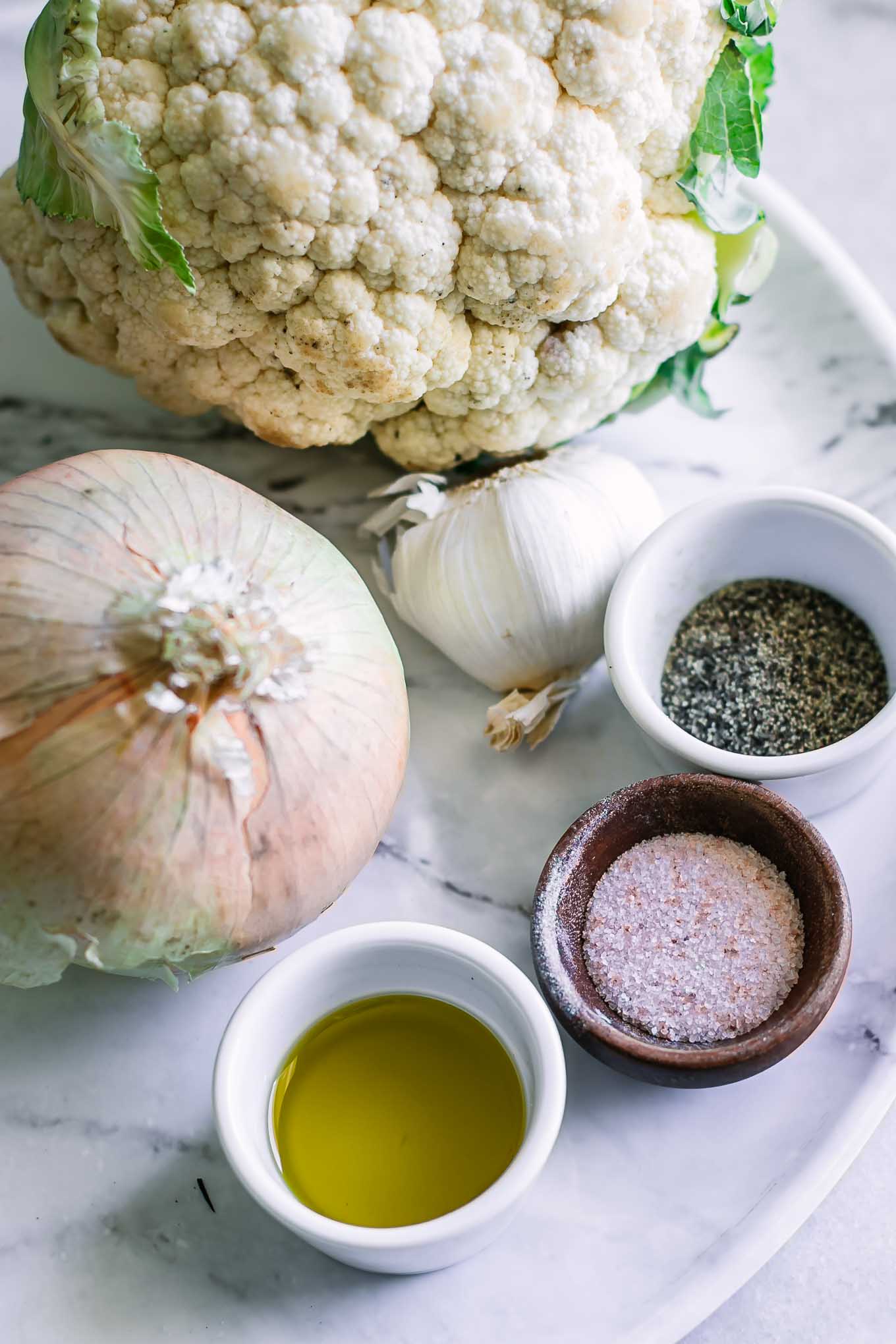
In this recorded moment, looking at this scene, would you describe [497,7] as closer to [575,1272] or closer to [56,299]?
[56,299]

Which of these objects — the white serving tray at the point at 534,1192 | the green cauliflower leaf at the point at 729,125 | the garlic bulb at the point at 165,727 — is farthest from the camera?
the green cauliflower leaf at the point at 729,125

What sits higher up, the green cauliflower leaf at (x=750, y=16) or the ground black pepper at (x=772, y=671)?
the green cauliflower leaf at (x=750, y=16)

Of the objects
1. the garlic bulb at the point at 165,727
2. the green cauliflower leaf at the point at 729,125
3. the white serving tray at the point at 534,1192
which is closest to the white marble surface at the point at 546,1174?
the white serving tray at the point at 534,1192

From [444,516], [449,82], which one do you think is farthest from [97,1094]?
[449,82]

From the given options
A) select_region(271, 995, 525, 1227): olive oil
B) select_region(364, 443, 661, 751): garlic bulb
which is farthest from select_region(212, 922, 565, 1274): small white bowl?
select_region(364, 443, 661, 751): garlic bulb

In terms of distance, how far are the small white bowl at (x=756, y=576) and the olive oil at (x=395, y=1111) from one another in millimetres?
282

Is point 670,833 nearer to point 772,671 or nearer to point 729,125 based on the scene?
point 772,671

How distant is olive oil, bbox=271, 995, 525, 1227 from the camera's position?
92 cm

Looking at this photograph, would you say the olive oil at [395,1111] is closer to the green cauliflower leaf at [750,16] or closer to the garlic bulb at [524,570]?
the garlic bulb at [524,570]

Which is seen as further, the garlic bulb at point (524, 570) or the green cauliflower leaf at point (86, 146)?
the garlic bulb at point (524, 570)

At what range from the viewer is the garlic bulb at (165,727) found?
2.72 feet

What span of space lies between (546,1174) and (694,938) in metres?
0.21

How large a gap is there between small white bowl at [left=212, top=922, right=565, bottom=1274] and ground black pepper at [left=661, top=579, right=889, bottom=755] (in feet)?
0.96

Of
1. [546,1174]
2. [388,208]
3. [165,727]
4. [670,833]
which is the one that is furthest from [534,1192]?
[388,208]
